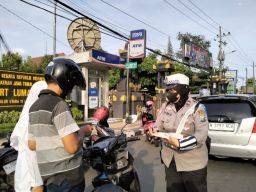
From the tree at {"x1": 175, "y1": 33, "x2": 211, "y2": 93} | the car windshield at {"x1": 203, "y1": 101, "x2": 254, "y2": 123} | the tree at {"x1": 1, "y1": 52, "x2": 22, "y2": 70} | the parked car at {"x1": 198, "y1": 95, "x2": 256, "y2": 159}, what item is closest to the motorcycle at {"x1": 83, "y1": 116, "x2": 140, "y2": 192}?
the parked car at {"x1": 198, "y1": 95, "x2": 256, "y2": 159}

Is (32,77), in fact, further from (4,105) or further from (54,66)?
(54,66)

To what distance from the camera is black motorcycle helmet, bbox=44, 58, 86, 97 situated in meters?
2.37

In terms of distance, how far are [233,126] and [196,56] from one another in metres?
37.2

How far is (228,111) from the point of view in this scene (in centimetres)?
668

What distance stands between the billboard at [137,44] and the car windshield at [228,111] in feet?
31.7

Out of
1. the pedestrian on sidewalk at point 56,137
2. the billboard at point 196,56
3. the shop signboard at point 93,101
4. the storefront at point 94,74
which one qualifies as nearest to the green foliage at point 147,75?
the billboard at point 196,56

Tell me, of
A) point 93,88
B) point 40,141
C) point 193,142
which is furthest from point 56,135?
point 93,88

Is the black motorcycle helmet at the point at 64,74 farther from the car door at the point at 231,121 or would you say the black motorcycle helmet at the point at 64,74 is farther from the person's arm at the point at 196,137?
the car door at the point at 231,121

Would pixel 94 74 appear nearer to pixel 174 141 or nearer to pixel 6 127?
pixel 6 127

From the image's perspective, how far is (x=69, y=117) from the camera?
2225mm

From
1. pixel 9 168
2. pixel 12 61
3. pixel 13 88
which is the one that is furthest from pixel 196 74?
pixel 9 168

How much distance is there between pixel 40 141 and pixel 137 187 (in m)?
1.55

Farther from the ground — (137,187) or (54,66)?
(54,66)

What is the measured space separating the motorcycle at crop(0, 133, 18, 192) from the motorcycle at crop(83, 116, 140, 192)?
103cm
